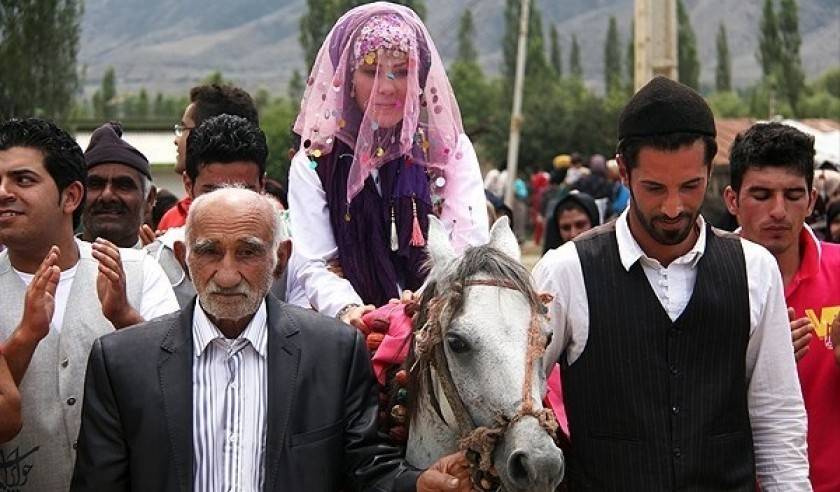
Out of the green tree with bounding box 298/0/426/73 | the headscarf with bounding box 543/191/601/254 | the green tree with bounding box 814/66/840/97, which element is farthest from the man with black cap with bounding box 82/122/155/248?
the green tree with bounding box 814/66/840/97

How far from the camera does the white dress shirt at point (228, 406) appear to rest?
395 centimetres

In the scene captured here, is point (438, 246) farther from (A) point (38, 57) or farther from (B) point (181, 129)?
(A) point (38, 57)

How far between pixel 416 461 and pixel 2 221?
170cm

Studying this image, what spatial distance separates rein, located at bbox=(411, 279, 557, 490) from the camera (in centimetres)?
380

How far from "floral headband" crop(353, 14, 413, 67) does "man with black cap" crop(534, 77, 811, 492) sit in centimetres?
121

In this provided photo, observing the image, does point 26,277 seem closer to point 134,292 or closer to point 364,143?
point 134,292

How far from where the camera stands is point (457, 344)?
13.1 ft

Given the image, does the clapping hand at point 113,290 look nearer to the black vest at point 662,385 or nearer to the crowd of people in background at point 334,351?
the crowd of people in background at point 334,351

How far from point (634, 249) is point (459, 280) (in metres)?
0.65

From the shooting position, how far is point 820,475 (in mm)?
4910

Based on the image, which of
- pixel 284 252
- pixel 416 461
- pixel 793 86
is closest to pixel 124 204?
pixel 284 252

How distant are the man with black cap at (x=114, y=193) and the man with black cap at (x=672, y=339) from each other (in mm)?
2904

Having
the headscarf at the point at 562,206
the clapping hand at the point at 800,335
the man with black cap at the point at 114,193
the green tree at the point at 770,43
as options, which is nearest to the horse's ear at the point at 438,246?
the clapping hand at the point at 800,335

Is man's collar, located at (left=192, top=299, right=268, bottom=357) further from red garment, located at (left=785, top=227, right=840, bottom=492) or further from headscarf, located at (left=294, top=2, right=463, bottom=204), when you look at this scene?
red garment, located at (left=785, top=227, right=840, bottom=492)
